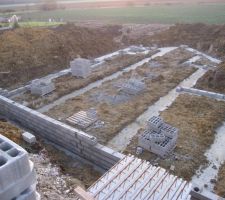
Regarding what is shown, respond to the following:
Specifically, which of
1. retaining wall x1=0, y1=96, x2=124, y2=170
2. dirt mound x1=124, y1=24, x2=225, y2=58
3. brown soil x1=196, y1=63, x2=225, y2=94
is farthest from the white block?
dirt mound x1=124, y1=24, x2=225, y2=58

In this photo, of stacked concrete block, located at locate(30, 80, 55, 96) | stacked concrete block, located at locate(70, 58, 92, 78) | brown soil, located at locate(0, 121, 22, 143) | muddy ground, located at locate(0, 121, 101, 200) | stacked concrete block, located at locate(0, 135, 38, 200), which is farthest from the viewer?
stacked concrete block, located at locate(70, 58, 92, 78)

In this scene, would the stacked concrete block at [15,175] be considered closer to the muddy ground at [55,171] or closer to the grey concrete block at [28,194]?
the grey concrete block at [28,194]

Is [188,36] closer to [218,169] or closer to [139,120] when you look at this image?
[139,120]

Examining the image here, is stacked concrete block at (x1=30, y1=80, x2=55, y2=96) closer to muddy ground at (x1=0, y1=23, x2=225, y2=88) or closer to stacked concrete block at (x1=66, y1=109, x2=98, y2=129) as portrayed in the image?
muddy ground at (x1=0, y1=23, x2=225, y2=88)

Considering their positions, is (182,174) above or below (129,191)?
below

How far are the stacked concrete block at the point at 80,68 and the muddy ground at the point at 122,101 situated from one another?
76.0 inches

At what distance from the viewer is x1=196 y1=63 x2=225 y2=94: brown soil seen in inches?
608

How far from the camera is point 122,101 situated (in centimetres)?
1427

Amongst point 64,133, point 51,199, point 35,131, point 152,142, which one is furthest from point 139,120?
point 51,199

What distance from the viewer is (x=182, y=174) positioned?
923cm

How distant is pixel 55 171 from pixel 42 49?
13101 mm

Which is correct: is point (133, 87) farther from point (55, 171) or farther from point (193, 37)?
point (193, 37)

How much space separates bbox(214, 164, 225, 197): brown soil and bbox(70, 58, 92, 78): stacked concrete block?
1040 centimetres

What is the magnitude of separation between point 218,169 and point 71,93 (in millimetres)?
8877
